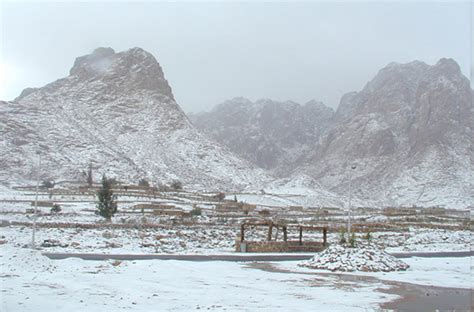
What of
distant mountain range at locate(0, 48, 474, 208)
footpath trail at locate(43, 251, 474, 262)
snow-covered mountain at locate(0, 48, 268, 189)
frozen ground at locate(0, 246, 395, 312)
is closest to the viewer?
frozen ground at locate(0, 246, 395, 312)

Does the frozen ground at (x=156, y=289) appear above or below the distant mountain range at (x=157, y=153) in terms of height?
below

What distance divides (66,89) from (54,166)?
83.5m

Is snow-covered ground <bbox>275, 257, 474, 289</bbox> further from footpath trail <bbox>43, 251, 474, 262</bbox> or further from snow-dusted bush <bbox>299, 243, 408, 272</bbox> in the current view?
footpath trail <bbox>43, 251, 474, 262</bbox>

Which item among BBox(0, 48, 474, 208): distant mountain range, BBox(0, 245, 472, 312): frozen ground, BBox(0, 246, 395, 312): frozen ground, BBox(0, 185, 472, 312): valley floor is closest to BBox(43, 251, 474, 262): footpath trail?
BBox(0, 185, 472, 312): valley floor

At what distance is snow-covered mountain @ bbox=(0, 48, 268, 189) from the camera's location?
118750 mm

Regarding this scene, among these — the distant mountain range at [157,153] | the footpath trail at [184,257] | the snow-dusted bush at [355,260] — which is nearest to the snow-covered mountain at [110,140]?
the distant mountain range at [157,153]

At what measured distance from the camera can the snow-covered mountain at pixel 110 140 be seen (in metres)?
119

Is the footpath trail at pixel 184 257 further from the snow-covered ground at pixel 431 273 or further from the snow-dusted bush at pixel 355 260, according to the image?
the snow-dusted bush at pixel 355 260

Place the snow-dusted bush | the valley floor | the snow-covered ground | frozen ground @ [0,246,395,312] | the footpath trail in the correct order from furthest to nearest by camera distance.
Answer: the footpath trail, the snow-dusted bush, the snow-covered ground, the valley floor, frozen ground @ [0,246,395,312]

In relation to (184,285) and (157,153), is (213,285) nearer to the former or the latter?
(184,285)

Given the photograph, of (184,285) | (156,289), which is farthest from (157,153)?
(156,289)

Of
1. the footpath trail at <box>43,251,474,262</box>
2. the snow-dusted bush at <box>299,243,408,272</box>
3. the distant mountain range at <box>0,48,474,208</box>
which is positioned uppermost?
the distant mountain range at <box>0,48,474,208</box>

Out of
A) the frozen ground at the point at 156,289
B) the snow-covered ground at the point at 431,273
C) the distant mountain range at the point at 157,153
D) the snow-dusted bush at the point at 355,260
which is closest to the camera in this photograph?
the frozen ground at the point at 156,289

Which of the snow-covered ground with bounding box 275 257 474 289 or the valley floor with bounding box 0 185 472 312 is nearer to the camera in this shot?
the valley floor with bounding box 0 185 472 312
